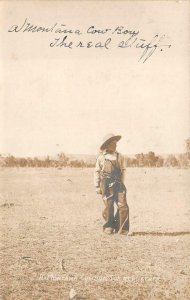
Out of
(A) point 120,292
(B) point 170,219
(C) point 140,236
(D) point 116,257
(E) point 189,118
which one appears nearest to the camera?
(A) point 120,292

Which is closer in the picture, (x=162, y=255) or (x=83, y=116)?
(x=162, y=255)

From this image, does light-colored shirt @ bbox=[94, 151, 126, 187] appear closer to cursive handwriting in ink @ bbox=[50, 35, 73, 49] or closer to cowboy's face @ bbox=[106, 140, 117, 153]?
cowboy's face @ bbox=[106, 140, 117, 153]

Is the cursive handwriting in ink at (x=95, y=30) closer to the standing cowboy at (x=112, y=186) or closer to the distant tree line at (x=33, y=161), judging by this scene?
the standing cowboy at (x=112, y=186)

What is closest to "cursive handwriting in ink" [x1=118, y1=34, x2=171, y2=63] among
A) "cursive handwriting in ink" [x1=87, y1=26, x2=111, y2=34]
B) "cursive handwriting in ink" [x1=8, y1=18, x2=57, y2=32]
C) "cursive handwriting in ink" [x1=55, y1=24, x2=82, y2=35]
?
"cursive handwriting in ink" [x1=87, y1=26, x2=111, y2=34]

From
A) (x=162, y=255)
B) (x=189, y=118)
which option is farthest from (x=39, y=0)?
(x=162, y=255)

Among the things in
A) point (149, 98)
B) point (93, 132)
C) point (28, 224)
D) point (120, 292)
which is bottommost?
point (120, 292)

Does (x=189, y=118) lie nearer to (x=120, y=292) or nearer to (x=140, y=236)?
(x=140, y=236)

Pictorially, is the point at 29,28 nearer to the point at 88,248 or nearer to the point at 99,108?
the point at 99,108
